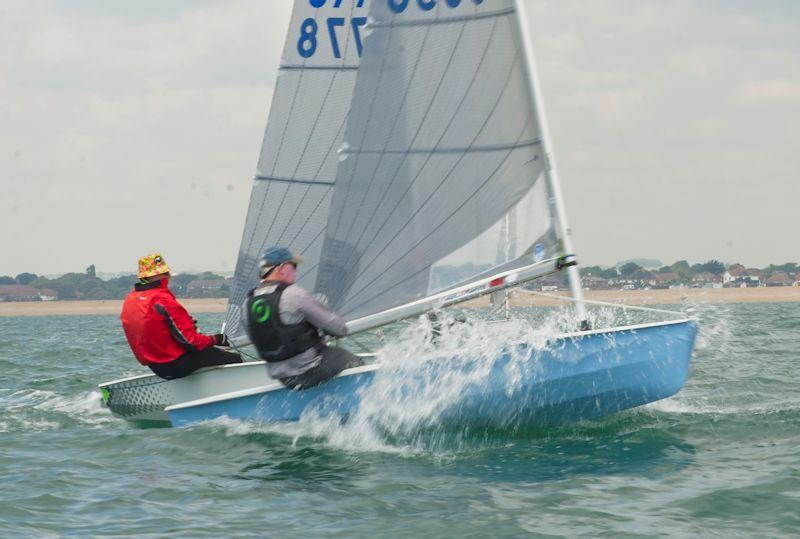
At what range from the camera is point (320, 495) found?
5176mm

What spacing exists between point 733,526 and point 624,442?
5.70ft

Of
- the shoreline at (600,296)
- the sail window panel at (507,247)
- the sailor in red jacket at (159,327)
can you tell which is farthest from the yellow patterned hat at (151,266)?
the shoreline at (600,296)

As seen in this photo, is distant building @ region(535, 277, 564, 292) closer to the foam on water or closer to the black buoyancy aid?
the black buoyancy aid

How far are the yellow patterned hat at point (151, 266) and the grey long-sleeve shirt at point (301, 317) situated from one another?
1252 millimetres

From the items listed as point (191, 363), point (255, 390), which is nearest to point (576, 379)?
point (255, 390)

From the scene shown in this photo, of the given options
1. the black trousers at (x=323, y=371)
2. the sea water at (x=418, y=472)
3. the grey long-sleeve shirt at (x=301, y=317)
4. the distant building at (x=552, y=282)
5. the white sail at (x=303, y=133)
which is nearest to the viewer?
the sea water at (x=418, y=472)

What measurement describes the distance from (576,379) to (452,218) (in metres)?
1.40

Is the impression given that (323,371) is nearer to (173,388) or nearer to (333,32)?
(173,388)

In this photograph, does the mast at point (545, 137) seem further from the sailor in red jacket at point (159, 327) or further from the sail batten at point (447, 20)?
the sailor in red jacket at point (159, 327)

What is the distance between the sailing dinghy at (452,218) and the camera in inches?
247

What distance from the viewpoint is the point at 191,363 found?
773cm

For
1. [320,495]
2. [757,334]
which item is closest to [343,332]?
[320,495]

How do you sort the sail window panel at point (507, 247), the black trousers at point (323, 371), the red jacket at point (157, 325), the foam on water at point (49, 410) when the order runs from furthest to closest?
the foam on water at point (49, 410) → the red jacket at point (157, 325) → the sail window panel at point (507, 247) → the black trousers at point (323, 371)

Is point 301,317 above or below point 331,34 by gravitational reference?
below
